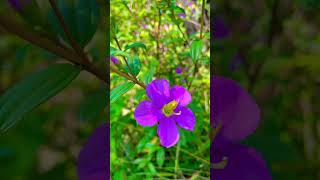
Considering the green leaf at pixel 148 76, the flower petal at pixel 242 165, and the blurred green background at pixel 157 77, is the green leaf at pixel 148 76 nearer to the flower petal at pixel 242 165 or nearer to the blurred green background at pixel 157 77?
the blurred green background at pixel 157 77

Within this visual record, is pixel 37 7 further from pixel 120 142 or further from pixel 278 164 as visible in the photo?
pixel 278 164

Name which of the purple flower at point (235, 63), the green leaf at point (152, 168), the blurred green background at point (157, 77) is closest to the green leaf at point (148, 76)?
the blurred green background at point (157, 77)

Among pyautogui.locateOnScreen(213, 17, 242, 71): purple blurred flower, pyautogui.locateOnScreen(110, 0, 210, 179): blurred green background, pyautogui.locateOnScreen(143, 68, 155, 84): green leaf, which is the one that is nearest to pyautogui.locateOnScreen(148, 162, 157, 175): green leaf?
pyautogui.locateOnScreen(110, 0, 210, 179): blurred green background

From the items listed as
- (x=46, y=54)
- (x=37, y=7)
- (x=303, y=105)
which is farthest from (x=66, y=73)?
(x=303, y=105)

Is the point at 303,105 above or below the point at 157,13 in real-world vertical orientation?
below

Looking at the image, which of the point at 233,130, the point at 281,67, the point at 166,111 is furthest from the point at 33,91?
the point at 281,67

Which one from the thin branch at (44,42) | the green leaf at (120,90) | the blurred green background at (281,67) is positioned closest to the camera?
the thin branch at (44,42)
